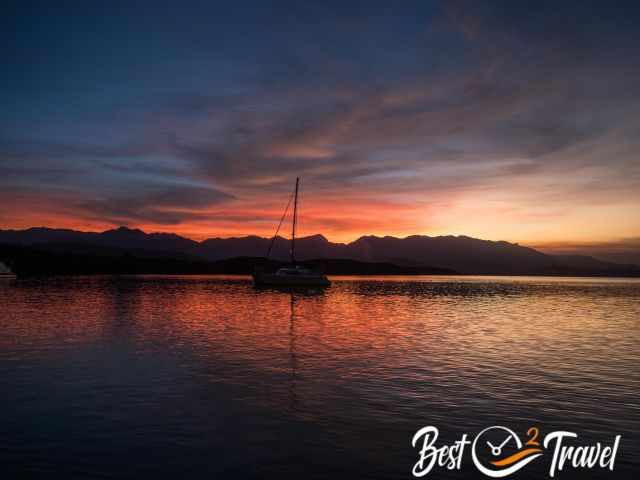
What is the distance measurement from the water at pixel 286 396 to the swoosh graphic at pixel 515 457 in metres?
0.42

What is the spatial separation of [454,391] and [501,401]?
178 centimetres

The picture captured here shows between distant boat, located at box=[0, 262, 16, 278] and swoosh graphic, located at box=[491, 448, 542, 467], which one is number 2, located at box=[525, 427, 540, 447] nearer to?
swoosh graphic, located at box=[491, 448, 542, 467]

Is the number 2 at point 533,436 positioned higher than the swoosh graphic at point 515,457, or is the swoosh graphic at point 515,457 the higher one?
the number 2 at point 533,436

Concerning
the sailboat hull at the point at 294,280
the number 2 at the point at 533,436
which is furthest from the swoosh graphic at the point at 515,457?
the sailboat hull at the point at 294,280

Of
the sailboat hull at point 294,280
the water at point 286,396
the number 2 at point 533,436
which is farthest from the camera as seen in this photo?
the sailboat hull at point 294,280

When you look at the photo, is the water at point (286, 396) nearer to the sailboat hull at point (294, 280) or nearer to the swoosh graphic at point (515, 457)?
the swoosh graphic at point (515, 457)

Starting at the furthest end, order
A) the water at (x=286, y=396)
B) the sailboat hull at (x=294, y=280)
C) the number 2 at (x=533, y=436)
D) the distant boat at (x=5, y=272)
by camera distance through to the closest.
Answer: the distant boat at (x=5, y=272) < the sailboat hull at (x=294, y=280) < the number 2 at (x=533, y=436) < the water at (x=286, y=396)

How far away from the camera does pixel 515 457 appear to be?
11969mm

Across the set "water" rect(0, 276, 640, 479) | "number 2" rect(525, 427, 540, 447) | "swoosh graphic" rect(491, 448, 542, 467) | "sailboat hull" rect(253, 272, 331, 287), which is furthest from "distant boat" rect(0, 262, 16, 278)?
"swoosh graphic" rect(491, 448, 542, 467)

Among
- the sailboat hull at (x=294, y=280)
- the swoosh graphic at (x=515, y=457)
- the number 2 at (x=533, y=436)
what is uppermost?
the sailboat hull at (x=294, y=280)

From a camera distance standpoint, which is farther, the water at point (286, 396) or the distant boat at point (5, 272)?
the distant boat at point (5, 272)

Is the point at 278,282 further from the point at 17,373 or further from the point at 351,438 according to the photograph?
the point at 351,438

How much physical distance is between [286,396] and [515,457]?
803 cm

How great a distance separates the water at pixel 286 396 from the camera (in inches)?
455
